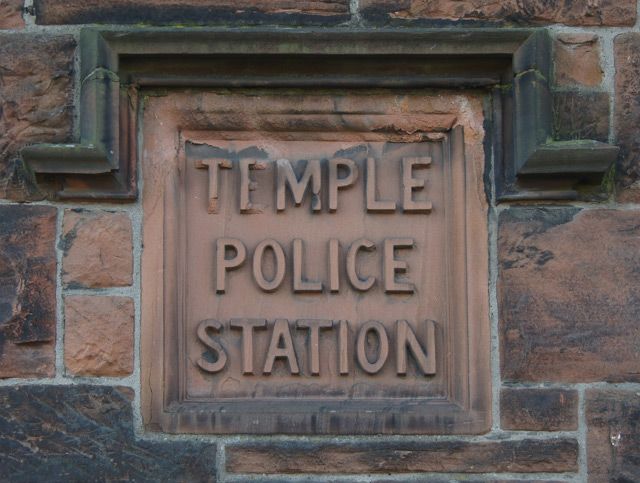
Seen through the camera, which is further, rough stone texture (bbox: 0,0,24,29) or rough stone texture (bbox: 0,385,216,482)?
rough stone texture (bbox: 0,0,24,29)

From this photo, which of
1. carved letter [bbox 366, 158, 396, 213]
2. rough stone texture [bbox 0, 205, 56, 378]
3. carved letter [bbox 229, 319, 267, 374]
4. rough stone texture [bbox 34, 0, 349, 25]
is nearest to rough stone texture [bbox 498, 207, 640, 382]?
carved letter [bbox 366, 158, 396, 213]

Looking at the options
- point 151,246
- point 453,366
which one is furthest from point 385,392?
point 151,246

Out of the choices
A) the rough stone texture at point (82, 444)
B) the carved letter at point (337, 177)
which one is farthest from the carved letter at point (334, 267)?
the rough stone texture at point (82, 444)

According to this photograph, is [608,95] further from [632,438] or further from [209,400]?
[209,400]

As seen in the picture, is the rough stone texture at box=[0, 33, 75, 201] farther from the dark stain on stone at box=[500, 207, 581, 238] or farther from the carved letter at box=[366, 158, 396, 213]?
the dark stain on stone at box=[500, 207, 581, 238]

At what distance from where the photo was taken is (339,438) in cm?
306

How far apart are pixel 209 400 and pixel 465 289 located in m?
0.73

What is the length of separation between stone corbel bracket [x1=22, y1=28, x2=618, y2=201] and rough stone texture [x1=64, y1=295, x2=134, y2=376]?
0.93ft

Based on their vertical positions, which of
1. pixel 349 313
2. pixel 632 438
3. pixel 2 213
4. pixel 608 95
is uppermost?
pixel 608 95

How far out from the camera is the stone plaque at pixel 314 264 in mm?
3096

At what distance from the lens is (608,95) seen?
320 cm

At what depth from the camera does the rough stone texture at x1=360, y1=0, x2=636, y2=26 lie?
3227 millimetres

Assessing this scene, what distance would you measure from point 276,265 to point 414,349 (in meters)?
0.42

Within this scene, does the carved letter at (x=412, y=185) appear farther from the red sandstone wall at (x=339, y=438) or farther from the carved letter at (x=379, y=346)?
the carved letter at (x=379, y=346)
